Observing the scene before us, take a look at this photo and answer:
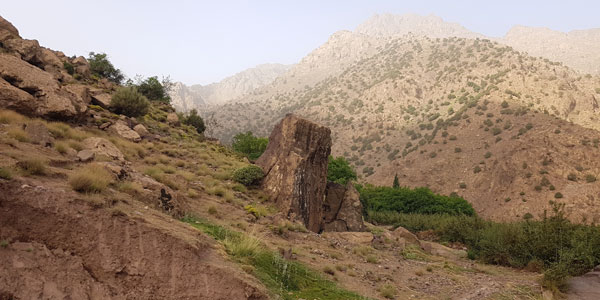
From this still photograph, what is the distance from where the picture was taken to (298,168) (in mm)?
18422

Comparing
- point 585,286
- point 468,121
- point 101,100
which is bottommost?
point 585,286

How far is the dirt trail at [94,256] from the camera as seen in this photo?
5.11m

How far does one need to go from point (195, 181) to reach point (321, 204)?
763 cm

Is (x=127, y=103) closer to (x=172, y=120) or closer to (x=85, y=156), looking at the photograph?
(x=172, y=120)

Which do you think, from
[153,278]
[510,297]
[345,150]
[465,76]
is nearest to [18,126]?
[153,278]

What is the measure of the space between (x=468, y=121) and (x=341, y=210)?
47385 mm

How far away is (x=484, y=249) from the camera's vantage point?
19.3 metres

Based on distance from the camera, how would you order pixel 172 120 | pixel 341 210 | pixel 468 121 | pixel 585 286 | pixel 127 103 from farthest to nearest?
pixel 468 121 < pixel 172 120 < pixel 127 103 < pixel 341 210 < pixel 585 286

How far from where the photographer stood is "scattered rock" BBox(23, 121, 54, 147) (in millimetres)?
10407

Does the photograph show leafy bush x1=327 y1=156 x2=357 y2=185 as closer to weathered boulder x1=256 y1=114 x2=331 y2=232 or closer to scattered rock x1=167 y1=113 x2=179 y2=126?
scattered rock x1=167 y1=113 x2=179 y2=126

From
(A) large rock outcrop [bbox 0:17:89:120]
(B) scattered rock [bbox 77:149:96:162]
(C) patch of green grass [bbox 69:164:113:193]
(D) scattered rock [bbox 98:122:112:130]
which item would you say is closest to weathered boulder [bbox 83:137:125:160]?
(B) scattered rock [bbox 77:149:96:162]

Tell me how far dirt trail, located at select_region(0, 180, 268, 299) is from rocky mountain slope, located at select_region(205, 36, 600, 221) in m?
45.0

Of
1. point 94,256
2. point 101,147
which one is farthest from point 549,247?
point 101,147

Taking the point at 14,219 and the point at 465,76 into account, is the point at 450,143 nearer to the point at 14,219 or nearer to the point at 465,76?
the point at 465,76
